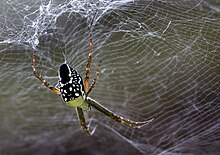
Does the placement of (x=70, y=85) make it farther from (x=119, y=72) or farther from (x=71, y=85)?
(x=119, y=72)

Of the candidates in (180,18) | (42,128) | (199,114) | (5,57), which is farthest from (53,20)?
(42,128)

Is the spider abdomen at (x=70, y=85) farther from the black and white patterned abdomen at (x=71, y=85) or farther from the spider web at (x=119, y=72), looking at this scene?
the spider web at (x=119, y=72)

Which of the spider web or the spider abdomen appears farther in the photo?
the spider web

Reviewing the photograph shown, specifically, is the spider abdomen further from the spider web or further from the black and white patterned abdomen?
the spider web

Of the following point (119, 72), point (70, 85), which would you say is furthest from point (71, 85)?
point (119, 72)

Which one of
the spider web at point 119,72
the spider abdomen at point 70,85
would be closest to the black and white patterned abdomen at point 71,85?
the spider abdomen at point 70,85

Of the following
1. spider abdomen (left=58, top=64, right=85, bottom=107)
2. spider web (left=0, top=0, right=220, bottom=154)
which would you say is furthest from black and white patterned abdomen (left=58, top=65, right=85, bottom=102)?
spider web (left=0, top=0, right=220, bottom=154)
